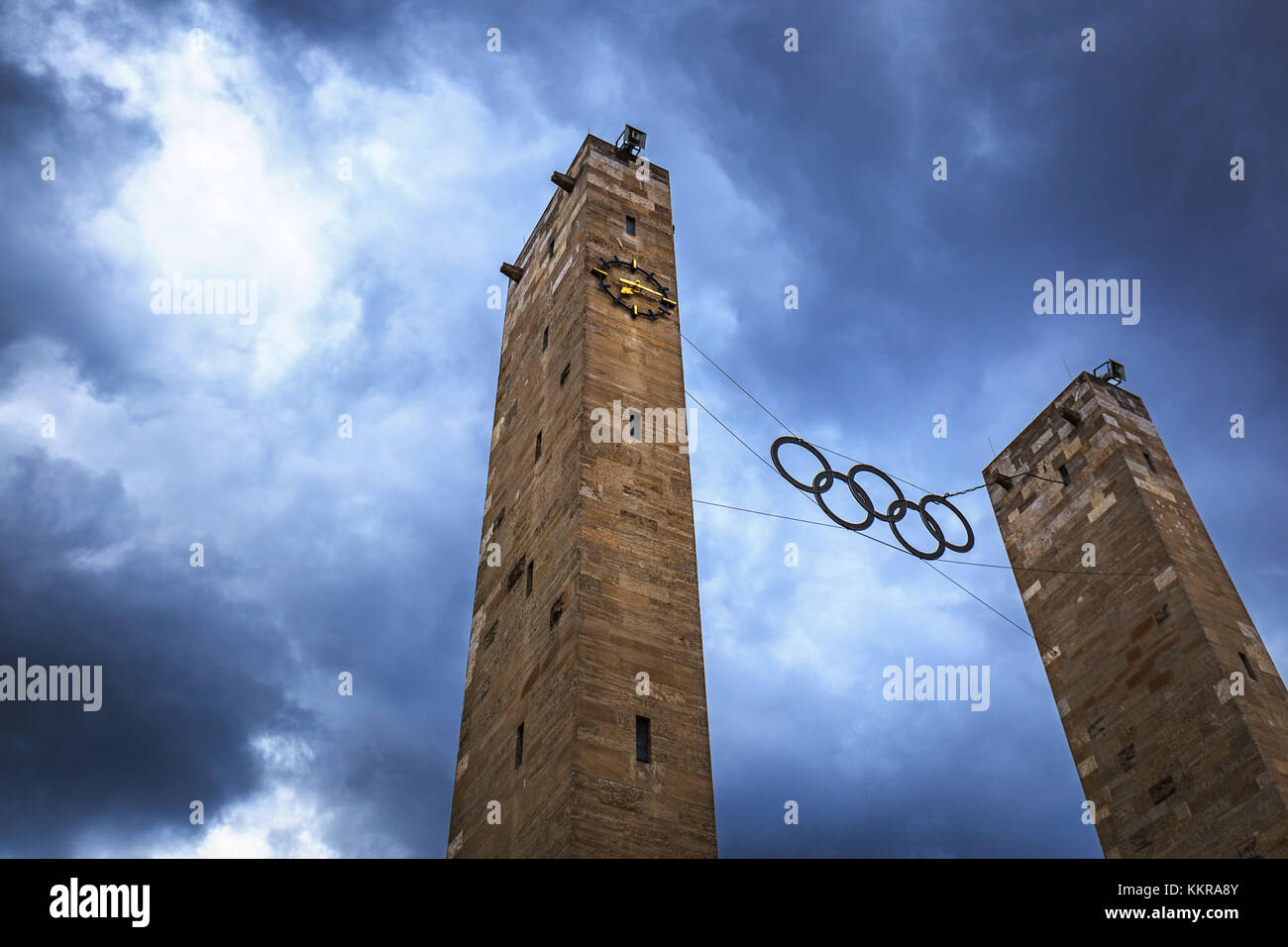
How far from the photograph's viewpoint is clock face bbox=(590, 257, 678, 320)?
87.0ft

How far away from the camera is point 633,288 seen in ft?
87.9

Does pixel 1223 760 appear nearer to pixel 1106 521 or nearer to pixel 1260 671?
pixel 1260 671

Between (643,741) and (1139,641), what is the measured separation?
14.4m

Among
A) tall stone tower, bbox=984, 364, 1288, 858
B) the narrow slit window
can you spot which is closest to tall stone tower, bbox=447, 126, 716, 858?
the narrow slit window

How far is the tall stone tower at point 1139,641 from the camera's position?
25.0 metres

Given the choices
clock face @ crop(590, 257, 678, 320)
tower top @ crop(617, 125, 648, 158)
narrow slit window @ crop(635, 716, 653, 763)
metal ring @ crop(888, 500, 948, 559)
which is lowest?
narrow slit window @ crop(635, 716, 653, 763)

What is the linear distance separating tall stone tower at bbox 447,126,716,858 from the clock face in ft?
0.13

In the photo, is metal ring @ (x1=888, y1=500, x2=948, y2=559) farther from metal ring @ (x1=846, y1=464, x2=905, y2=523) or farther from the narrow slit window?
the narrow slit window

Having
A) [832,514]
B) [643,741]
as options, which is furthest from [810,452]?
[643,741]

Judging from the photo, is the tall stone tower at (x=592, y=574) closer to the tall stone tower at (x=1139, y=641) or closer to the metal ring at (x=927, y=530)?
the metal ring at (x=927, y=530)

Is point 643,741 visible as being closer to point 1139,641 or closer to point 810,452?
point 810,452
